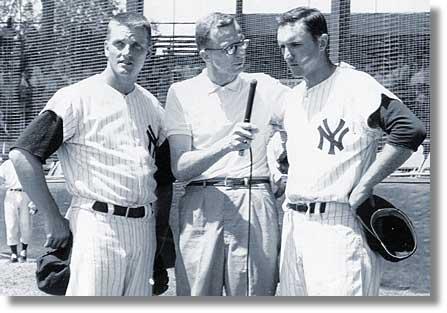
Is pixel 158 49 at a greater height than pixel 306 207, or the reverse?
pixel 158 49

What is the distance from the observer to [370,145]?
2082 millimetres

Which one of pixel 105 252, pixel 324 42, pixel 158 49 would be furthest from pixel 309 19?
pixel 105 252

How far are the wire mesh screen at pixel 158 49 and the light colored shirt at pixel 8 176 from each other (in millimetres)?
45

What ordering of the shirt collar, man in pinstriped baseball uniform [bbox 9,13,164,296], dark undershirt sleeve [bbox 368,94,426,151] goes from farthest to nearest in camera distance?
1. the shirt collar
2. man in pinstriped baseball uniform [bbox 9,13,164,296]
3. dark undershirt sleeve [bbox 368,94,426,151]

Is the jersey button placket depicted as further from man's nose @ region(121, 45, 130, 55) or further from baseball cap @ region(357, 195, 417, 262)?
baseball cap @ region(357, 195, 417, 262)

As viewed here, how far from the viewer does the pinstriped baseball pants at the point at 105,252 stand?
2168 mm

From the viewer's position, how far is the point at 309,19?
86.3 inches

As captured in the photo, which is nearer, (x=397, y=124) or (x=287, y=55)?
(x=397, y=124)

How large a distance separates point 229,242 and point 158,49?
0.61 metres

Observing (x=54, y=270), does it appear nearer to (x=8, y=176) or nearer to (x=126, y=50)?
(x=8, y=176)

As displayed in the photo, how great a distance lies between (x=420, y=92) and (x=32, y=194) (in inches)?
44.6

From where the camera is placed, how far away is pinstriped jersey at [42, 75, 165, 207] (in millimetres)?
2156

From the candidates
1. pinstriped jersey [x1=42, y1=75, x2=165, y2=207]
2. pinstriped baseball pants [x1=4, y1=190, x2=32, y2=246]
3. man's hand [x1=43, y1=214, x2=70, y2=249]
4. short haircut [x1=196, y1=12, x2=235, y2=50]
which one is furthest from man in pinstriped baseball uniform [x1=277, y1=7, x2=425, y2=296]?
pinstriped baseball pants [x1=4, y1=190, x2=32, y2=246]

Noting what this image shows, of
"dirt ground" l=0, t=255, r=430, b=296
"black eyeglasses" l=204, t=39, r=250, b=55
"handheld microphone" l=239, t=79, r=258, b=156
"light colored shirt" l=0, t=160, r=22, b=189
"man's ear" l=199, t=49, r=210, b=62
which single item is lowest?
"dirt ground" l=0, t=255, r=430, b=296
